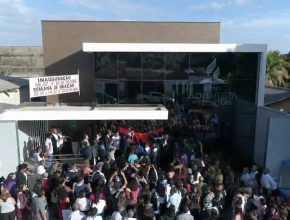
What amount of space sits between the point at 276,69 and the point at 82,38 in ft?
63.8

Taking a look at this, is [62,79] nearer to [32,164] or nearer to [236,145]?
[32,164]

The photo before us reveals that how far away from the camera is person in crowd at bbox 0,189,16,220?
26.4ft

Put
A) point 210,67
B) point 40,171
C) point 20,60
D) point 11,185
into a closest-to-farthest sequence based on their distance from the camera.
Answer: point 11,185 < point 40,171 < point 210,67 < point 20,60

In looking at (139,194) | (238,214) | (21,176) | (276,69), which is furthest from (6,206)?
(276,69)

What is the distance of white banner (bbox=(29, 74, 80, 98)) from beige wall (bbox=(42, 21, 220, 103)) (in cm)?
266

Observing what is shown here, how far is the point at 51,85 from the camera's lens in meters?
14.3

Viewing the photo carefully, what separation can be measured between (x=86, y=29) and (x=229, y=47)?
7265 mm

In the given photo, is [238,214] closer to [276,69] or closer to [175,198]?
[175,198]

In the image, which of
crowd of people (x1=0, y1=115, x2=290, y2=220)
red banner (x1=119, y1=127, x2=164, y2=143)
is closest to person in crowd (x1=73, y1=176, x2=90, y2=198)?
crowd of people (x1=0, y1=115, x2=290, y2=220)

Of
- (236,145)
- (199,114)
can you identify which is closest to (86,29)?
(199,114)

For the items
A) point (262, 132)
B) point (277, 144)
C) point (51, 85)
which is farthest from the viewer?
point (51, 85)

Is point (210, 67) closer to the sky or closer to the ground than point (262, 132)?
closer to the sky

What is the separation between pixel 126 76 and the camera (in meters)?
16.7

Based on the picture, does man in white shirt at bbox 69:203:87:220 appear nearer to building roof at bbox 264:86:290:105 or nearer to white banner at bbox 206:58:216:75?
white banner at bbox 206:58:216:75
